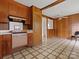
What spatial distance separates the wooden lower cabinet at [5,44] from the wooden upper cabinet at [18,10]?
121cm

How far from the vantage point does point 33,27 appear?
4953 millimetres

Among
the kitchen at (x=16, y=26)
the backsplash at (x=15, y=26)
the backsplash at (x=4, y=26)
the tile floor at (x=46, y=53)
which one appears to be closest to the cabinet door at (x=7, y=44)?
the kitchen at (x=16, y=26)

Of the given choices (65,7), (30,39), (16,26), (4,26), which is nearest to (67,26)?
(65,7)

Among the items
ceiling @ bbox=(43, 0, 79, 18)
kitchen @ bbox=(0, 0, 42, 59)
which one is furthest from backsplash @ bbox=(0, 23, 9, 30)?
ceiling @ bbox=(43, 0, 79, 18)

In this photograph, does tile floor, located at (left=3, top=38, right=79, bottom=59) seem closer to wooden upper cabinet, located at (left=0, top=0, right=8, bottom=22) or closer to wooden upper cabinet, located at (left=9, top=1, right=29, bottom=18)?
wooden upper cabinet, located at (left=0, top=0, right=8, bottom=22)

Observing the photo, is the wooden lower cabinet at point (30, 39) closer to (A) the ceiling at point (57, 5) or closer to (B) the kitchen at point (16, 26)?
(B) the kitchen at point (16, 26)

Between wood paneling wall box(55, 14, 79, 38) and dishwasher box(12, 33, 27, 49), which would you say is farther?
wood paneling wall box(55, 14, 79, 38)

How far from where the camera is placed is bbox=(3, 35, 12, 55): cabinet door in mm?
3122

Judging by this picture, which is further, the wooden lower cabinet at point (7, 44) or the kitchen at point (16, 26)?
the kitchen at point (16, 26)

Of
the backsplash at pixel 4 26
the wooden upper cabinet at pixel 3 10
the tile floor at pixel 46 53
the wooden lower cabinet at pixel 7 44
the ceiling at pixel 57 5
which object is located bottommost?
the tile floor at pixel 46 53

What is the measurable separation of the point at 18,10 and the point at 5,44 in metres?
1.89

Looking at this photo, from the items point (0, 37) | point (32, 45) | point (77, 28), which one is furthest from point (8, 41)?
point (77, 28)

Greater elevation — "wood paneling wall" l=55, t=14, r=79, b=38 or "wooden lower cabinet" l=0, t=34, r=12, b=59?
"wood paneling wall" l=55, t=14, r=79, b=38

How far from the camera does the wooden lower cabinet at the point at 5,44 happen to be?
299 cm
